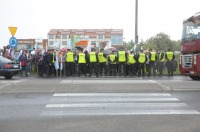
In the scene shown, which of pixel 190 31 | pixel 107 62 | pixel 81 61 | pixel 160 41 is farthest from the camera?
pixel 160 41

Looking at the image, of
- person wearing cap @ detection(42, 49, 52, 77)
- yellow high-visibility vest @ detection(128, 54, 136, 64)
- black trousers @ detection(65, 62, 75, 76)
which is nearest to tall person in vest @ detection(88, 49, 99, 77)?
black trousers @ detection(65, 62, 75, 76)

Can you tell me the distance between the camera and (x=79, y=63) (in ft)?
74.2

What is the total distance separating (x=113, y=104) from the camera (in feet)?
33.9

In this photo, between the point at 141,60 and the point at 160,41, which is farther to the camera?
the point at 160,41

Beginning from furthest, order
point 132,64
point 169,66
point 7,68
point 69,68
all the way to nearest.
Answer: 1. point 169,66
2. point 132,64
3. point 69,68
4. point 7,68

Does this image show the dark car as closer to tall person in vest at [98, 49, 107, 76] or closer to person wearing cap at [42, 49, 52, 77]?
person wearing cap at [42, 49, 52, 77]

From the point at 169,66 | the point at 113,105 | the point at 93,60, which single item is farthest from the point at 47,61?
the point at 113,105

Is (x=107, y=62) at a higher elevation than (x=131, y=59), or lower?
lower

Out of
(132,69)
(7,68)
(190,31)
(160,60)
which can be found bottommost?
(132,69)

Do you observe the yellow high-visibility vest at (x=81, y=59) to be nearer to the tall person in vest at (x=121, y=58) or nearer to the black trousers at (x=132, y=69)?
the tall person in vest at (x=121, y=58)

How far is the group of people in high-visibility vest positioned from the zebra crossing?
34.6ft

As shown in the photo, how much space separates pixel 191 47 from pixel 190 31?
2.74 feet

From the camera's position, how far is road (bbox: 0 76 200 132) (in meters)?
7.84

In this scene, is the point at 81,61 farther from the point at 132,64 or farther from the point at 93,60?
the point at 132,64
